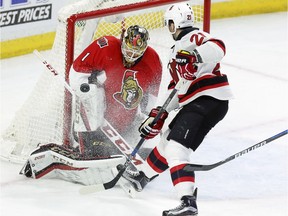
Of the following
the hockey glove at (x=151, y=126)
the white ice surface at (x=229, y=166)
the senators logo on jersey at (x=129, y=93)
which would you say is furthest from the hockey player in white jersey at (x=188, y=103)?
the senators logo on jersey at (x=129, y=93)

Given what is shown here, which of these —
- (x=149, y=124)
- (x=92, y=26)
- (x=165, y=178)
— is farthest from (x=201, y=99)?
(x=92, y=26)

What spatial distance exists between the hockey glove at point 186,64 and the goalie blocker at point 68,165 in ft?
1.73

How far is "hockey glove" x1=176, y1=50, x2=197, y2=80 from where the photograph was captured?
160 inches

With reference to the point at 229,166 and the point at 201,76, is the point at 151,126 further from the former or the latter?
the point at 229,166

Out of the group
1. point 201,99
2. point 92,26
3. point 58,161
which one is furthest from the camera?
point 92,26

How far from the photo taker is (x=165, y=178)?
461 cm

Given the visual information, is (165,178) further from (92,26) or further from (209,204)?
(92,26)

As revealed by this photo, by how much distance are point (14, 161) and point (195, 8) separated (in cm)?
125

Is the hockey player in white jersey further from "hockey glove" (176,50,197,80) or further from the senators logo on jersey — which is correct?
the senators logo on jersey

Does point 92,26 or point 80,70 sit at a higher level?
point 92,26

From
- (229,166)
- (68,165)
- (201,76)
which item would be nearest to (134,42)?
(201,76)

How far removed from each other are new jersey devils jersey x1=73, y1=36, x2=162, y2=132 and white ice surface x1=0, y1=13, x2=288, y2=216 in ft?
1.17

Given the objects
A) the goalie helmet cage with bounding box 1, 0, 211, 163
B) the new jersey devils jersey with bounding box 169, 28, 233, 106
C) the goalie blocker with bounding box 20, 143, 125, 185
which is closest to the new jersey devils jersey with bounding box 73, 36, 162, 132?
the goalie helmet cage with bounding box 1, 0, 211, 163

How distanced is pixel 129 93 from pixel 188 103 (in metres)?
0.46
